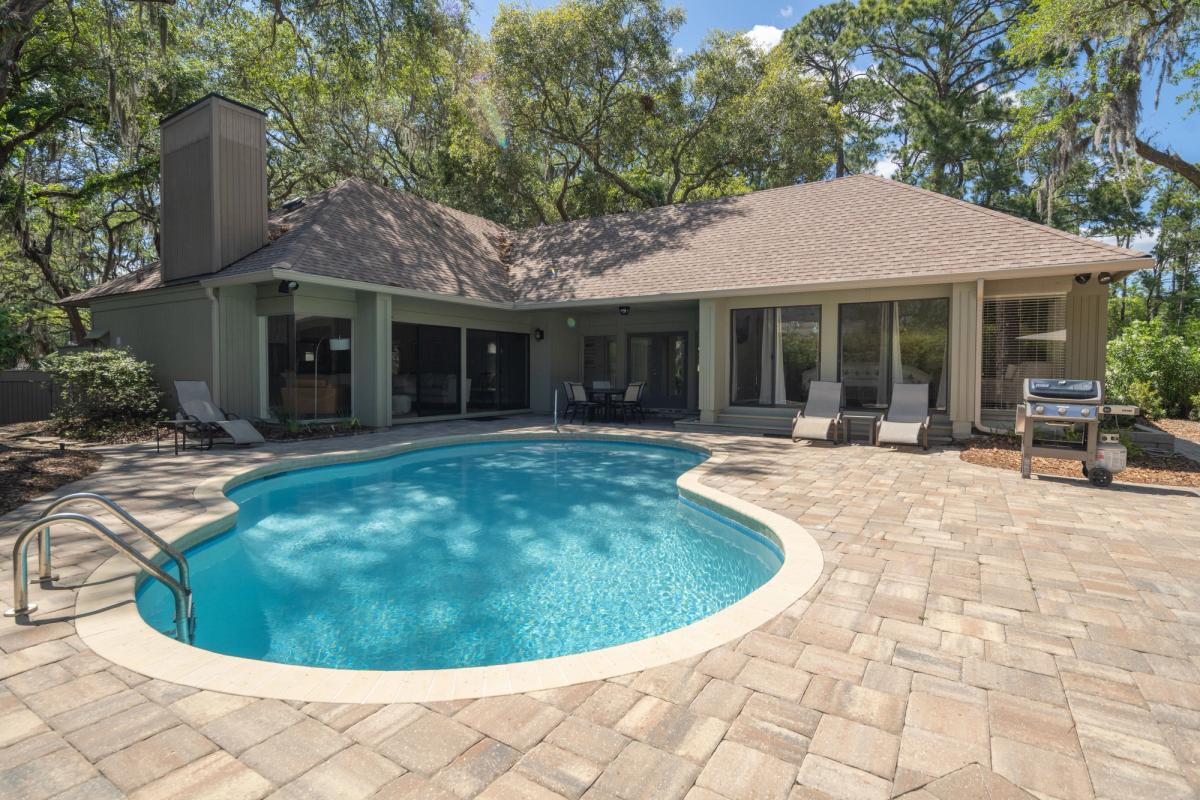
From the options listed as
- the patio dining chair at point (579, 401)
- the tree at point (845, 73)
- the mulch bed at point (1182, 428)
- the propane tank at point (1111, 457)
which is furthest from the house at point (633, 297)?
the tree at point (845, 73)

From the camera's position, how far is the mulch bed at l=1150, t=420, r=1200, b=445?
9.76 meters

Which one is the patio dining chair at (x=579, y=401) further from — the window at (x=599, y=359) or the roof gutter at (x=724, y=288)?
the window at (x=599, y=359)

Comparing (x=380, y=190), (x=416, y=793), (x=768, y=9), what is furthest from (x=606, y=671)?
(x=768, y=9)

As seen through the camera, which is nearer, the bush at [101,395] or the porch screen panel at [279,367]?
the bush at [101,395]

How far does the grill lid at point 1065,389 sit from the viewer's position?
610cm

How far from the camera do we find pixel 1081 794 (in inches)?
69.5

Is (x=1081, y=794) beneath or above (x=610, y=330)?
beneath

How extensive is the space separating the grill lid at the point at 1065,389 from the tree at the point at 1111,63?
24.8ft

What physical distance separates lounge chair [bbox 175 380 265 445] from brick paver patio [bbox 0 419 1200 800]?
586 centimetres

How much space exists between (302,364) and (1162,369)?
1776 cm

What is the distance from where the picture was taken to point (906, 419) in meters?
9.20

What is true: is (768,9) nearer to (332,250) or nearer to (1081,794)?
(332,250)

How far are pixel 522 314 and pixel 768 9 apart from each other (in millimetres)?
14450

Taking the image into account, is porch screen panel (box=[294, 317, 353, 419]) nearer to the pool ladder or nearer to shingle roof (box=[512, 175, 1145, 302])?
shingle roof (box=[512, 175, 1145, 302])
